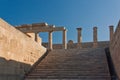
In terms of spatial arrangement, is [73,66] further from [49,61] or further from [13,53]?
[13,53]

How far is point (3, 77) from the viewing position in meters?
9.16

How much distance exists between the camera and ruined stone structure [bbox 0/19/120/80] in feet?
31.5

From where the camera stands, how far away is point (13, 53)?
33.7ft

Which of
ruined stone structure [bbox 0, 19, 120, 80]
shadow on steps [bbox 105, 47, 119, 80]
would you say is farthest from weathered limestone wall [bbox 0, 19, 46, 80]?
shadow on steps [bbox 105, 47, 119, 80]

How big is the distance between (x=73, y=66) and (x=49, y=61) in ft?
6.05

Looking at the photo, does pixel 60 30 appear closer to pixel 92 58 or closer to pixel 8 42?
pixel 92 58

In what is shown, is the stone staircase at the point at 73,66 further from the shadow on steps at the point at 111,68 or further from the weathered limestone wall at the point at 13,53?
the weathered limestone wall at the point at 13,53

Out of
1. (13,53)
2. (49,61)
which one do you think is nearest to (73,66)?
(49,61)

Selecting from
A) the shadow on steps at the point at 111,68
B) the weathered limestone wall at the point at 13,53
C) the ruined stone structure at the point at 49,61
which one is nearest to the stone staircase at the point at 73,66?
→ the ruined stone structure at the point at 49,61

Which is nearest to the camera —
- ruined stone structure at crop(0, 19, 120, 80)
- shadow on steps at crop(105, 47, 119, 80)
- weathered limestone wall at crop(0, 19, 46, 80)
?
weathered limestone wall at crop(0, 19, 46, 80)

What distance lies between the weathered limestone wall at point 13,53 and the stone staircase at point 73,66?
2.09 feet

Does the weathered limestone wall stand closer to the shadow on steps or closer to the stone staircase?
the stone staircase

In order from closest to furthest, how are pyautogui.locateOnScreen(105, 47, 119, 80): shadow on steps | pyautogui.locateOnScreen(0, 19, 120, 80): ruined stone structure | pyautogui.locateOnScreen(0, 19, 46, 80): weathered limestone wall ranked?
pyautogui.locateOnScreen(0, 19, 46, 80): weathered limestone wall
pyautogui.locateOnScreen(0, 19, 120, 80): ruined stone structure
pyautogui.locateOnScreen(105, 47, 119, 80): shadow on steps

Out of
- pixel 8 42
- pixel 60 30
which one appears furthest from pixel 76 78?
pixel 60 30
